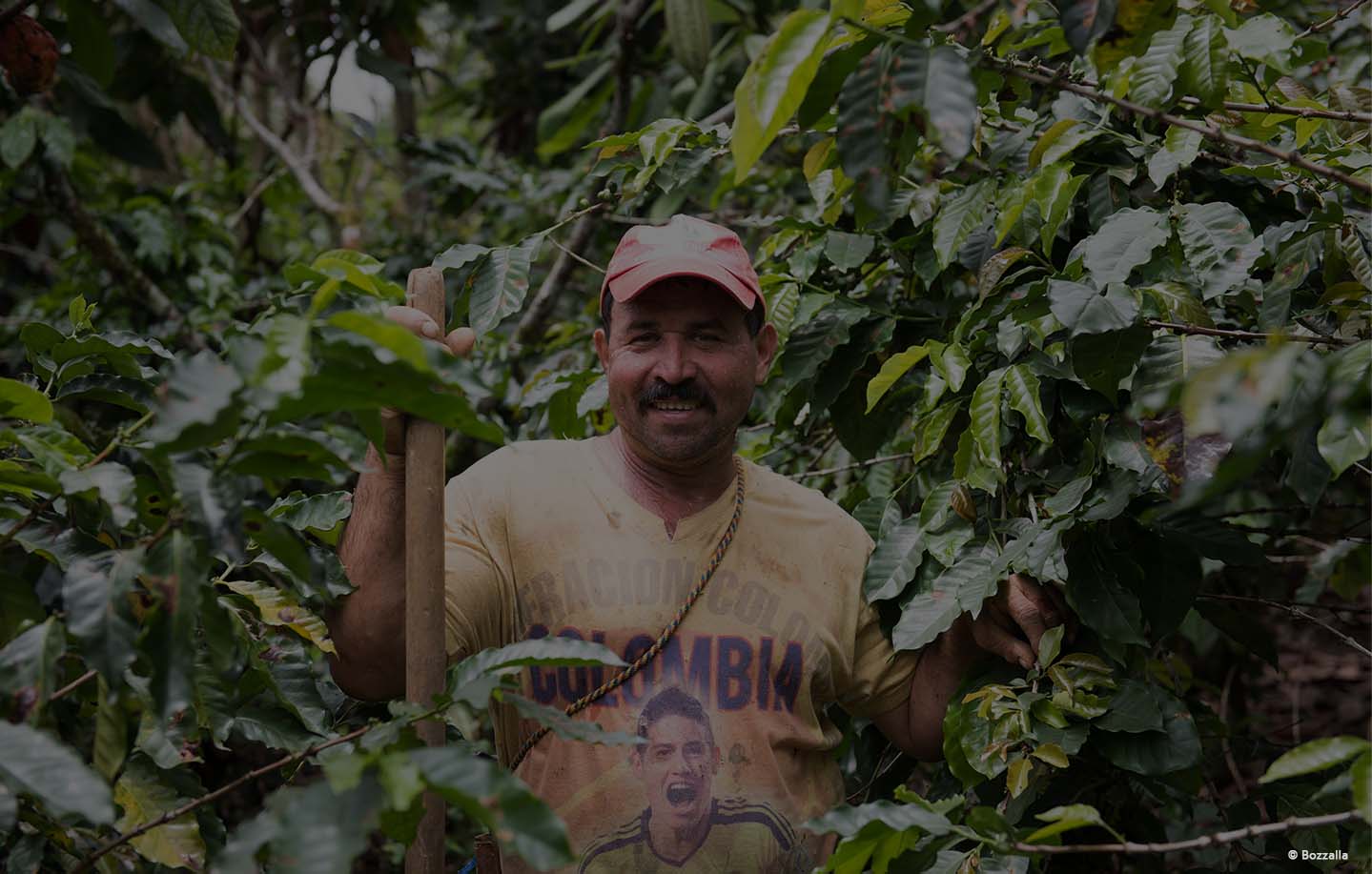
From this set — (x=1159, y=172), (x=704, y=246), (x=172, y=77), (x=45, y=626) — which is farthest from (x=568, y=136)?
(x=45, y=626)

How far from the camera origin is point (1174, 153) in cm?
193

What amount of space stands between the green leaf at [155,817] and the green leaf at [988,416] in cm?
119

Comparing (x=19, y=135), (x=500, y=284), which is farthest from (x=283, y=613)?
(x=19, y=135)

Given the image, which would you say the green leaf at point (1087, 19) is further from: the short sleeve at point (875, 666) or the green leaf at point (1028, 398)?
the short sleeve at point (875, 666)

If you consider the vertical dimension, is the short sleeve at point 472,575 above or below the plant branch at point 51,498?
below

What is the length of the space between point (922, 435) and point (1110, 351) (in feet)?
1.61

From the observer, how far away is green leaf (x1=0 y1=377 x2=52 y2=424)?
4.99ft

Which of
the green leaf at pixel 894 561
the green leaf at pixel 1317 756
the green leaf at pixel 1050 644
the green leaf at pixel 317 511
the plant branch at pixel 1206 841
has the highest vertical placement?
the green leaf at pixel 317 511

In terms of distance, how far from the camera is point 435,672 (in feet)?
5.73

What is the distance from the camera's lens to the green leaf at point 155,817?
159 cm

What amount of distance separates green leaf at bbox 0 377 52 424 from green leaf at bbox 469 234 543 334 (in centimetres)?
68

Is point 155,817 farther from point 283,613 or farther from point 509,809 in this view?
point 509,809

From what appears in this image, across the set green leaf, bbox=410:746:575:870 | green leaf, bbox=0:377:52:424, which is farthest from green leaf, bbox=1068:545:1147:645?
green leaf, bbox=0:377:52:424

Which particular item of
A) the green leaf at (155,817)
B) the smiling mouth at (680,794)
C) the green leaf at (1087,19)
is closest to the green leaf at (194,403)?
the green leaf at (155,817)
